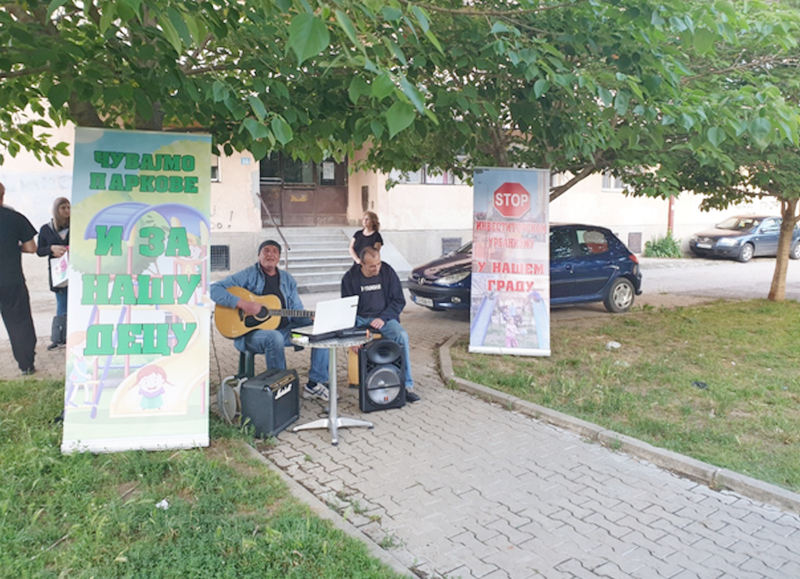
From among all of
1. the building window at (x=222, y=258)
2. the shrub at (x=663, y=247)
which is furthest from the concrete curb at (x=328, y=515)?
the shrub at (x=663, y=247)

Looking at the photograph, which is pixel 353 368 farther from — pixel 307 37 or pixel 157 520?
pixel 307 37

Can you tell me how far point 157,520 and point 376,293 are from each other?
3315 mm

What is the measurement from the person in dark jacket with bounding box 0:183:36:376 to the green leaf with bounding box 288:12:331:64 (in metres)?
5.91

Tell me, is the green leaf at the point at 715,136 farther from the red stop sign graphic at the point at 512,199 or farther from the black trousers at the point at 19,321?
the black trousers at the point at 19,321

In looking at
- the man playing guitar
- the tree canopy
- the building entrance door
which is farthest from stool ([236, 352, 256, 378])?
the building entrance door

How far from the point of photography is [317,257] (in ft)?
47.4

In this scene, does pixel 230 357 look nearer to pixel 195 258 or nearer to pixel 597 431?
pixel 195 258

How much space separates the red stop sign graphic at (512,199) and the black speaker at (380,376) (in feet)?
8.97

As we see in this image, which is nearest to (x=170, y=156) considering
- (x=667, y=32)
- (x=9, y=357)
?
(x=667, y=32)

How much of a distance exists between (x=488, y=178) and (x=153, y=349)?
459 cm

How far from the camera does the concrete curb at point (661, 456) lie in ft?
13.5

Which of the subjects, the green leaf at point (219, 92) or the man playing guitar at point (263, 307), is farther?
the man playing guitar at point (263, 307)

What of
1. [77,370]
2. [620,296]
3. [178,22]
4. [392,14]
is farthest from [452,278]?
[178,22]

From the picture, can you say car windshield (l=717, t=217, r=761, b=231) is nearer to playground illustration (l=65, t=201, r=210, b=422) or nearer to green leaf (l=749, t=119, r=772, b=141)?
green leaf (l=749, t=119, r=772, b=141)
